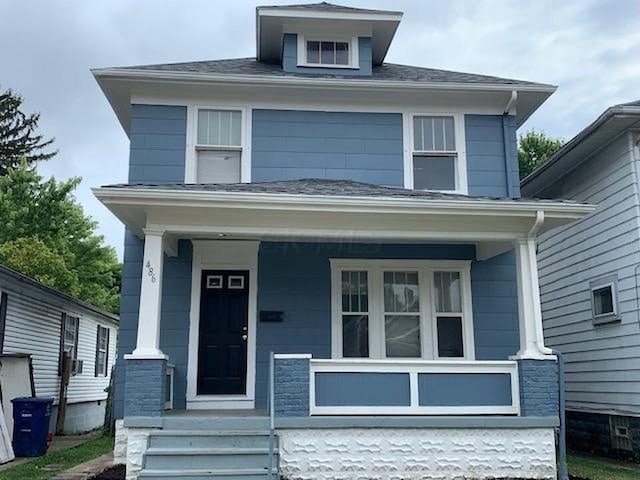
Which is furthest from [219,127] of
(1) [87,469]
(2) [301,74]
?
(1) [87,469]

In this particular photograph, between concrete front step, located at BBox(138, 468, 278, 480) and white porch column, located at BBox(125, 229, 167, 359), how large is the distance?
4.30 ft

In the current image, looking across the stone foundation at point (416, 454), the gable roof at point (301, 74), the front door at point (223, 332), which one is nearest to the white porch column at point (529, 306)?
the stone foundation at point (416, 454)

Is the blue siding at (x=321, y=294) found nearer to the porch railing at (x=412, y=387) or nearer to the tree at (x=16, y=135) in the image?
the porch railing at (x=412, y=387)

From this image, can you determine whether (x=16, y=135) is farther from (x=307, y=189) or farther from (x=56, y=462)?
(x=307, y=189)

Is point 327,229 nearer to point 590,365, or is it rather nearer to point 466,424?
point 466,424

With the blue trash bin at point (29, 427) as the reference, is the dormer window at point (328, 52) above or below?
above

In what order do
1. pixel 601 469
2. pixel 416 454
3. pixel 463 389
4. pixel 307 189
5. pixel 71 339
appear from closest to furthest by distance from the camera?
1. pixel 416 454
2. pixel 463 389
3. pixel 307 189
4. pixel 601 469
5. pixel 71 339

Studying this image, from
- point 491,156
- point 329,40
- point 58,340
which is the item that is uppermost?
point 329,40

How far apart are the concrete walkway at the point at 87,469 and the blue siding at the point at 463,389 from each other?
3.96 meters

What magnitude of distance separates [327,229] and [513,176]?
3655 mm

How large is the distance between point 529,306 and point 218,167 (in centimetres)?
492

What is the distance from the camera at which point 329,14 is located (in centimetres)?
1042

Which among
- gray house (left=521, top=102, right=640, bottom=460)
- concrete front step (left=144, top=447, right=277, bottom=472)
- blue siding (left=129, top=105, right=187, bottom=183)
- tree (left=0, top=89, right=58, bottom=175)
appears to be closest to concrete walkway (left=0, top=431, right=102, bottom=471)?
concrete front step (left=144, top=447, right=277, bottom=472)

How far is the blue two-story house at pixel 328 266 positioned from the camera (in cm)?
725
